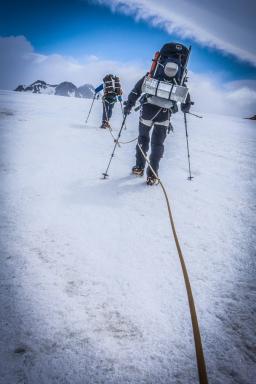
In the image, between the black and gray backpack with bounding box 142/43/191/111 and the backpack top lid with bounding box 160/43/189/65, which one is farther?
the backpack top lid with bounding box 160/43/189/65

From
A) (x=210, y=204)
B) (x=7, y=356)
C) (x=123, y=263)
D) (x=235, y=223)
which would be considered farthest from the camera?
(x=210, y=204)

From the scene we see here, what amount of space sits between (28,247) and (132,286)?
4.23 feet

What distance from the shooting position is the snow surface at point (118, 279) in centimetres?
174

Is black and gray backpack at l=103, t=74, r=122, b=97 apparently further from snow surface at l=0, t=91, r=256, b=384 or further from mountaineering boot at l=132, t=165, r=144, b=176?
snow surface at l=0, t=91, r=256, b=384

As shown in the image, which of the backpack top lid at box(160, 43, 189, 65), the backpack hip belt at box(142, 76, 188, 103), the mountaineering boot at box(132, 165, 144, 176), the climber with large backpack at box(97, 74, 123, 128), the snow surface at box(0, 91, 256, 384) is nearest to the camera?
the snow surface at box(0, 91, 256, 384)

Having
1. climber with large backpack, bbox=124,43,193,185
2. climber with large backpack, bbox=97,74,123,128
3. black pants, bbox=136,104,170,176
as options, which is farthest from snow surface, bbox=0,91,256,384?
climber with large backpack, bbox=97,74,123,128

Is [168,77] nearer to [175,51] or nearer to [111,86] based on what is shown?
[175,51]

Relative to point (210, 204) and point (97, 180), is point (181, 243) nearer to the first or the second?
point (210, 204)

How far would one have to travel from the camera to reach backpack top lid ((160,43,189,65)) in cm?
491

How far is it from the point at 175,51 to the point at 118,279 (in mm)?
4614

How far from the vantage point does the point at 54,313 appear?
204 centimetres

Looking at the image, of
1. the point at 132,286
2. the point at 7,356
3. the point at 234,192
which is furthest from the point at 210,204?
the point at 7,356

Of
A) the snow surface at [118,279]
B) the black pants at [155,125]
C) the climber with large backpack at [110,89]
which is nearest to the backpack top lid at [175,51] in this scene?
the black pants at [155,125]

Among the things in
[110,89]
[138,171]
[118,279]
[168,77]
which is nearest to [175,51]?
[168,77]
